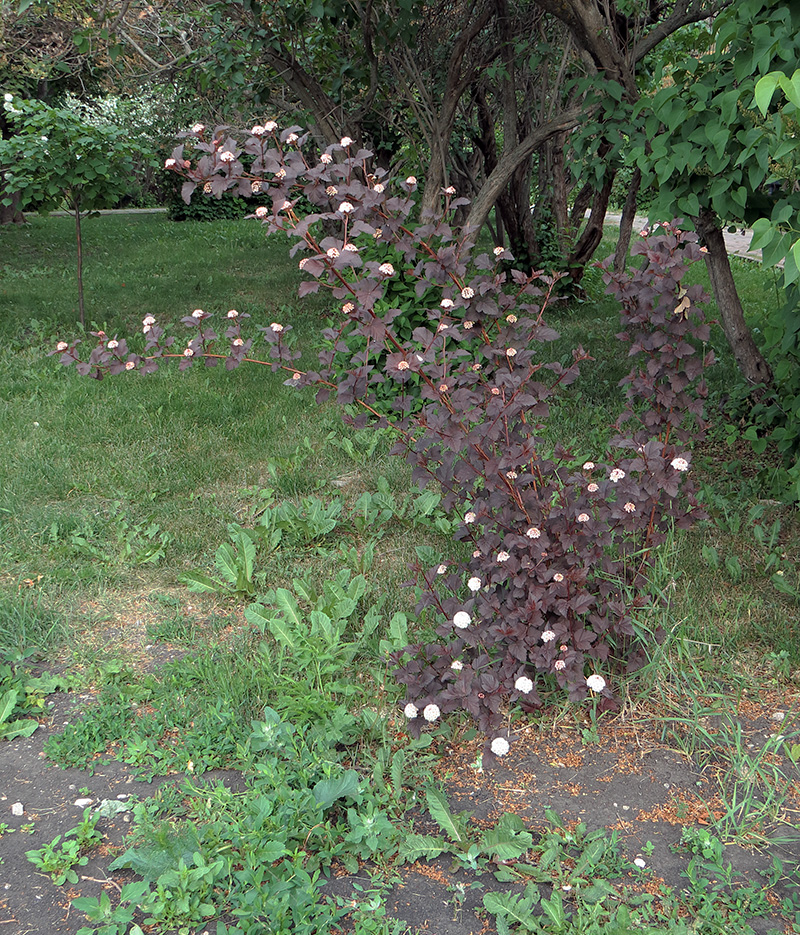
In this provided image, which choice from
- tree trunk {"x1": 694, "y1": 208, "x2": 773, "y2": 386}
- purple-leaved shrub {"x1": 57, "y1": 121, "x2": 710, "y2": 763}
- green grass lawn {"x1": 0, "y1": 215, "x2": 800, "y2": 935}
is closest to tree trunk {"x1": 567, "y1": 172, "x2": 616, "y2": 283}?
green grass lawn {"x1": 0, "y1": 215, "x2": 800, "y2": 935}

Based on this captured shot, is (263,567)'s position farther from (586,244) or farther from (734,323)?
(586,244)

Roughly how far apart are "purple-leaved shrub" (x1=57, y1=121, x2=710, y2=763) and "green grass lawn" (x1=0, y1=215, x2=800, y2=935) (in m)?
0.20

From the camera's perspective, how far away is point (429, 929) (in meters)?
1.87

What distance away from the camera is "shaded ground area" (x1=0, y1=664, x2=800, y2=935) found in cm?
195

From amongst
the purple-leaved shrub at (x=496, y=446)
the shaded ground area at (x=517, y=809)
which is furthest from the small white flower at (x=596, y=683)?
the shaded ground area at (x=517, y=809)

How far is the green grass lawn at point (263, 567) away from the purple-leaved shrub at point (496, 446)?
20 cm

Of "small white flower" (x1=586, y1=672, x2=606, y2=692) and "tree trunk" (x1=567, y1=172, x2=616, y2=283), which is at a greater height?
"tree trunk" (x1=567, y1=172, x2=616, y2=283)

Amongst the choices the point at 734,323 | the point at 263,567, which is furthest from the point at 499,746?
the point at 734,323

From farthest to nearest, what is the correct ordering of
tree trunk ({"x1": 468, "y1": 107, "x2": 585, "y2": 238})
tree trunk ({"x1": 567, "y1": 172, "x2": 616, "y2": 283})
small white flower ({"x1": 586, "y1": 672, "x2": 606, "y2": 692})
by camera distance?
tree trunk ({"x1": 567, "y1": 172, "x2": 616, "y2": 283}) < tree trunk ({"x1": 468, "y1": 107, "x2": 585, "y2": 238}) < small white flower ({"x1": 586, "y1": 672, "x2": 606, "y2": 692})

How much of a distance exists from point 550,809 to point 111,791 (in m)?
1.26

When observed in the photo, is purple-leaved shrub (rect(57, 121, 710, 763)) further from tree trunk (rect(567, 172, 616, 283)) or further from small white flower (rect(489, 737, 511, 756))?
tree trunk (rect(567, 172, 616, 283))

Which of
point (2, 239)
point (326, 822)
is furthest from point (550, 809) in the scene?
point (2, 239)

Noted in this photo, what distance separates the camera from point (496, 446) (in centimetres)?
257

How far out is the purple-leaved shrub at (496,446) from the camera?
90.8 inches
